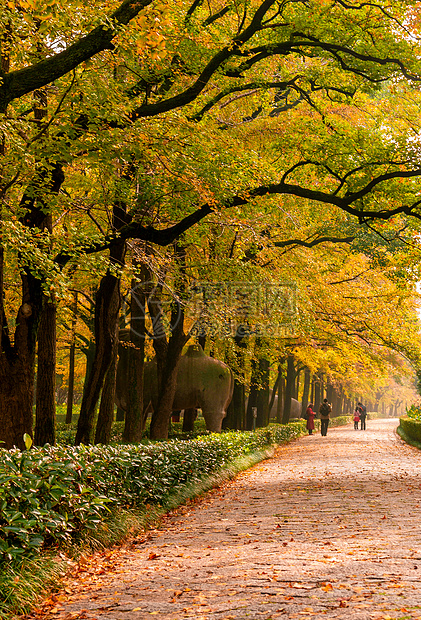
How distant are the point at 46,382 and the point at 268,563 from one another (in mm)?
6162

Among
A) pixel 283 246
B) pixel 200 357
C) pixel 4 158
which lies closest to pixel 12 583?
pixel 4 158

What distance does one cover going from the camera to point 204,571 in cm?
586

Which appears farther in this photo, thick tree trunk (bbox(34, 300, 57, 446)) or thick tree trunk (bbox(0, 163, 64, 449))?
thick tree trunk (bbox(34, 300, 57, 446))

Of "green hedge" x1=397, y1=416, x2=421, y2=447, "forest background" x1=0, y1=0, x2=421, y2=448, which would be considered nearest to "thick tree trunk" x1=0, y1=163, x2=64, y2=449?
"forest background" x1=0, y1=0, x2=421, y2=448

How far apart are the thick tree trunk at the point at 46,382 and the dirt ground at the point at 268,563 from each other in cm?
283

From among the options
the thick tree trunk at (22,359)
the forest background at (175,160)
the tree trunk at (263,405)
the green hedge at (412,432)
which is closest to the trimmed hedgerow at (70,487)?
the thick tree trunk at (22,359)

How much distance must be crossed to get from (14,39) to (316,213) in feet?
32.8

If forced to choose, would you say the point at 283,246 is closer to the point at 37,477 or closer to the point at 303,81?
the point at 303,81

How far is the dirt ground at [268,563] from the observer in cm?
453

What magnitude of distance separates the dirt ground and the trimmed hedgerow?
480mm

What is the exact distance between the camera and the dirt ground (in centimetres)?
453

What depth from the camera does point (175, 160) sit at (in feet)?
30.9

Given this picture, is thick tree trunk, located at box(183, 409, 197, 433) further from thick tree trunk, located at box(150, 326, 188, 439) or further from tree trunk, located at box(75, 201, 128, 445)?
tree trunk, located at box(75, 201, 128, 445)

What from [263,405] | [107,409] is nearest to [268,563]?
[107,409]
